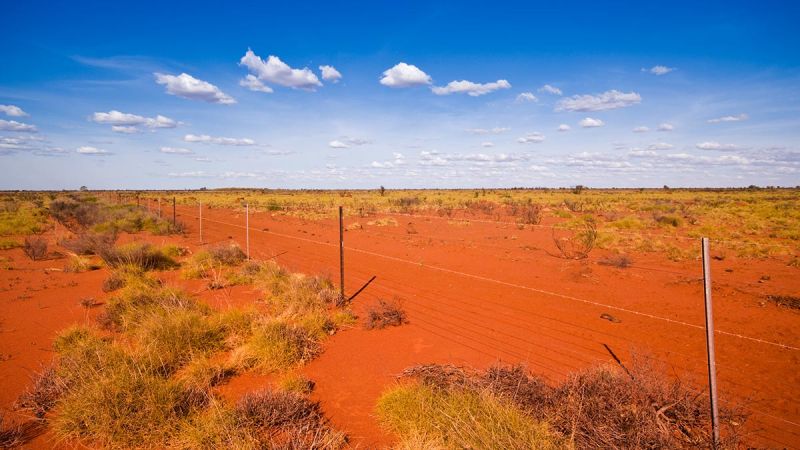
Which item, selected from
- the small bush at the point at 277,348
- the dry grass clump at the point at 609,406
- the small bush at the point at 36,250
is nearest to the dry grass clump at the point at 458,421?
the dry grass clump at the point at 609,406

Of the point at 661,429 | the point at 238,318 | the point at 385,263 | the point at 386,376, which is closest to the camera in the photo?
the point at 661,429

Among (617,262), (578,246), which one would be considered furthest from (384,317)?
(578,246)

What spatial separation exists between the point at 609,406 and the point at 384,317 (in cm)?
454

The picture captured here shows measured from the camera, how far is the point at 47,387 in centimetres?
473

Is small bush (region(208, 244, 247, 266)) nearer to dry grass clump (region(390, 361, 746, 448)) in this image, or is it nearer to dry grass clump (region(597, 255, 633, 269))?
dry grass clump (region(390, 361, 746, 448))

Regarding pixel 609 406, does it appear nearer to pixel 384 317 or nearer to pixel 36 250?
pixel 384 317

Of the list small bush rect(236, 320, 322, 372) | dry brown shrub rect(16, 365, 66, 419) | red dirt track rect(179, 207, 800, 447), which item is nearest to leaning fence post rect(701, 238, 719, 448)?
red dirt track rect(179, 207, 800, 447)

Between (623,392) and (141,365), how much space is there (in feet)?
18.0

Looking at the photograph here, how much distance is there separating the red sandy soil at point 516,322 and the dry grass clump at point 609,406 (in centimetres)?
93

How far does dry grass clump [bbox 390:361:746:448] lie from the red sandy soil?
930 mm

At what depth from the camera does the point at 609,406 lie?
158 inches

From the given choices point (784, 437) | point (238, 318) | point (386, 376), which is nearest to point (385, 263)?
point (238, 318)

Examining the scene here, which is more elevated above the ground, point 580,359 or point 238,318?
point 238,318

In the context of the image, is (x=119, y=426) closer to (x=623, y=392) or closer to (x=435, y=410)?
(x=435, y=410)
